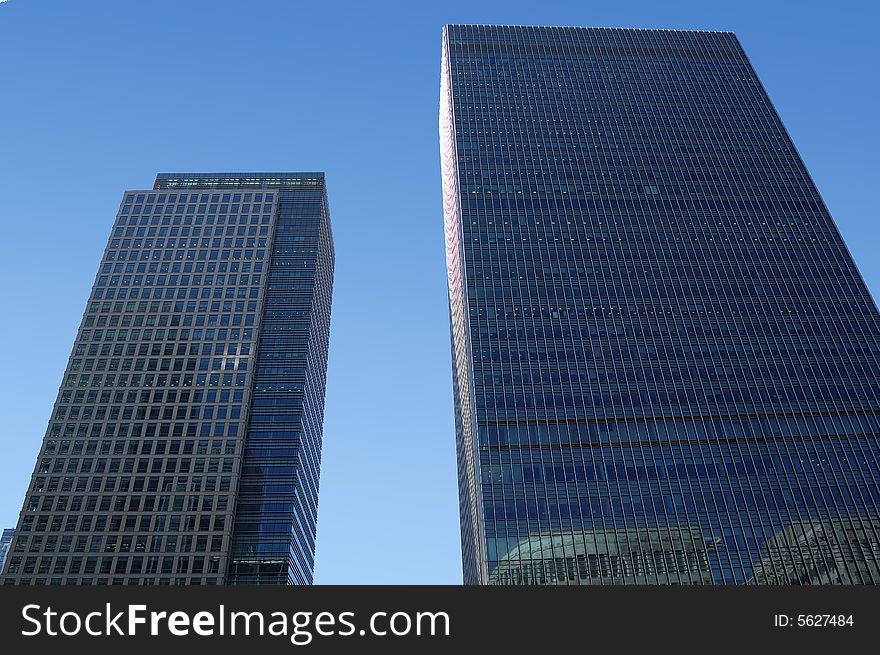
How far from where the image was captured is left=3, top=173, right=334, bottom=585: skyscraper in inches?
4604

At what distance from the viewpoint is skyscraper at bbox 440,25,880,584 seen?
95.3 m

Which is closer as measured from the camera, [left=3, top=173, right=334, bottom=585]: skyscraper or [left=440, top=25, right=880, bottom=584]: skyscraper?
[left=440, top=25, right=880, bottom=584]: skyscraper

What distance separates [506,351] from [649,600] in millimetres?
101864

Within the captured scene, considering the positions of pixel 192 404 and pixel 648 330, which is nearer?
pixel 648 330

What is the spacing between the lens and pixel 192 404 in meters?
133

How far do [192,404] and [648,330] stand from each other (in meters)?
80.5

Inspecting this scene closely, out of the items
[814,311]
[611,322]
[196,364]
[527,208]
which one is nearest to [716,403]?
[611,322]

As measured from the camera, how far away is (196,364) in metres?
139

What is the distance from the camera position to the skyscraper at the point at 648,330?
95.3 metres

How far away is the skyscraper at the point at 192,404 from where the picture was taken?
117m

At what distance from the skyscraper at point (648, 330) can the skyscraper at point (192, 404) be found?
33.5 metres

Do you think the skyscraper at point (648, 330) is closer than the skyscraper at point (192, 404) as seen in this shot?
Yes

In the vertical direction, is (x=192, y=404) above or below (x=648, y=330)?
above

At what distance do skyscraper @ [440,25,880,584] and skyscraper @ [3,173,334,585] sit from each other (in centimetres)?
3351
